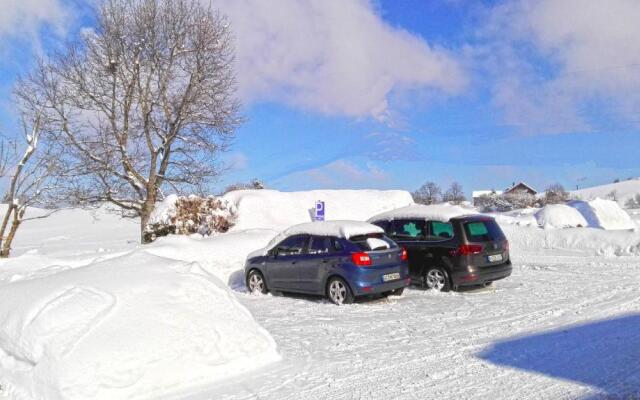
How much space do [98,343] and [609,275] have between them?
11.8m

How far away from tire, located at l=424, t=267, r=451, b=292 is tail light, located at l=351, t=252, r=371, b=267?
1.96m

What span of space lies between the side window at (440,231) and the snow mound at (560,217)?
12884 millimetres

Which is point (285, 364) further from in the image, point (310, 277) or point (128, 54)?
point (128, 54)

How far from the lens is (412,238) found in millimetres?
11867

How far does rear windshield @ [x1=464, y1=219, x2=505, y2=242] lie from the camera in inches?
438

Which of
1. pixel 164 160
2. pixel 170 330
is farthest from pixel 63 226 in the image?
pixel 170 330

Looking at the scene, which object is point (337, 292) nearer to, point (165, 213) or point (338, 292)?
point (338, 292)

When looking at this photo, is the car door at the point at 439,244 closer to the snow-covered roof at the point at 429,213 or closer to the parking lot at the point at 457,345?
the snow-covered roof at the point at 429,213

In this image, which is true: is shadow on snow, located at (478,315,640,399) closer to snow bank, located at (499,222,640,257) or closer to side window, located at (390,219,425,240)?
side window, located at (390,219,425,240)

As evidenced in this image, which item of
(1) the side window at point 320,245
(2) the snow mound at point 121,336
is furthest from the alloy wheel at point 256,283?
(2) the snow mound at point 121,336

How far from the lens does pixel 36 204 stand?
16938mm

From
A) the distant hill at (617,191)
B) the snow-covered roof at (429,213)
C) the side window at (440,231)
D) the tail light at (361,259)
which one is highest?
the distant hill at (617,191)

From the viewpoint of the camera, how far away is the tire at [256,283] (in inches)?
469

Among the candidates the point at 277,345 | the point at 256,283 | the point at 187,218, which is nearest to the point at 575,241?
the point at 256,283
